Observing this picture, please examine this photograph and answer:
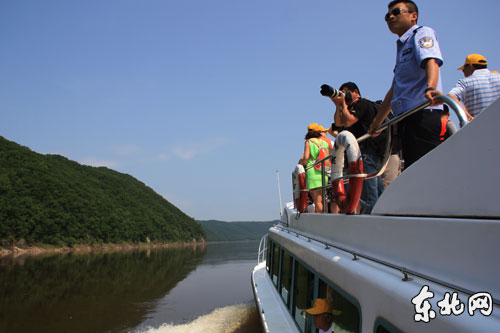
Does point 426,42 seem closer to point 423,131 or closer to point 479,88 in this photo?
point 423,131

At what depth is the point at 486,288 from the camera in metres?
1.37

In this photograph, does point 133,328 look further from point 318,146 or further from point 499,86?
point 499,86

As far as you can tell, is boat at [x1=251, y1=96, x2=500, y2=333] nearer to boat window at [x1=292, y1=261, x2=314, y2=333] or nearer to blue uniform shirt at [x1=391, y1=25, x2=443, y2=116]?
blue uniform shirt at [x1=391, y1=25, x2=443, y2=116]

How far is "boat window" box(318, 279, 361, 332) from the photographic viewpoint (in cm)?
245

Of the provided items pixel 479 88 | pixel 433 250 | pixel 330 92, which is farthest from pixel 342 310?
pixel 479 88

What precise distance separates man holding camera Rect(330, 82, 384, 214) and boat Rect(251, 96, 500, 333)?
0.70m

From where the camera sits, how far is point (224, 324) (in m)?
10.2

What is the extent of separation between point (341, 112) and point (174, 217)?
110 meters

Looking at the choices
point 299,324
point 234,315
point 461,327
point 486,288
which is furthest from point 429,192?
point 234,315

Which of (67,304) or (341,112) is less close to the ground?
(341,112)

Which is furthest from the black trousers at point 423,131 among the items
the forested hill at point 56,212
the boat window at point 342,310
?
the forested hill at point 56,212

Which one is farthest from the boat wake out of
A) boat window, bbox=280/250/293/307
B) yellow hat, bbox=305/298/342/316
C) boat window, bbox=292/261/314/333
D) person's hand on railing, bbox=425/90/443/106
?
person's hand on railing, bbox=425/90/443/106

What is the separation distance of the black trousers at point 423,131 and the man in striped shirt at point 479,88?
835 millimetres

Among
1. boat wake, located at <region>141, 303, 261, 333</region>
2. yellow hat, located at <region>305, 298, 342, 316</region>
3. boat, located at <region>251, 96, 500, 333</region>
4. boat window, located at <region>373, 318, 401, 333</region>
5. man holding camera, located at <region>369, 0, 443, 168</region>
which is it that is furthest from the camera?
boat wake, located at <region>141, 303, 261, 333</region>
